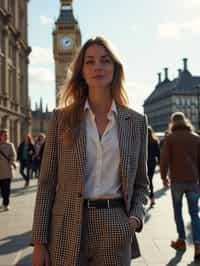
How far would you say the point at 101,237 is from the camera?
2260mm

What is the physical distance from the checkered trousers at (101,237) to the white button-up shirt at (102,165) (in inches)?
3.8

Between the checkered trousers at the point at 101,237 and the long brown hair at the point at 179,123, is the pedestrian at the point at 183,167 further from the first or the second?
the checkered trousers at the point at 101,237

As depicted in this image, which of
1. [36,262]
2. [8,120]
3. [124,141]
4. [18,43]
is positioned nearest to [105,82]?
[124,141]

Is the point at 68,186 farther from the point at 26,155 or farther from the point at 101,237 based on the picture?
the point at 26,155

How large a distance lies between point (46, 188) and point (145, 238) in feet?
16.5

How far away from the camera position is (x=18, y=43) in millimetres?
44938

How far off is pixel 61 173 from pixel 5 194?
8.68m

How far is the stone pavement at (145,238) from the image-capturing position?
5.89 meters

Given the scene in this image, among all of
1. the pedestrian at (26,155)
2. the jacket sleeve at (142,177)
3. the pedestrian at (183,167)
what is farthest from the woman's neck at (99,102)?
the pedestrian at (26,155)

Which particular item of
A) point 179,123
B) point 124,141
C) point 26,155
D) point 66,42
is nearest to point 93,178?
point 124,141

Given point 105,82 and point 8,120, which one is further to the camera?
point 8,120

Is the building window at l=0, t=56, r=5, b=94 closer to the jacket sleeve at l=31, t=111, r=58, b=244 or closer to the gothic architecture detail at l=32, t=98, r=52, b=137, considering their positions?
the jacket sleeve at l=31, t=111, r=58, b=244

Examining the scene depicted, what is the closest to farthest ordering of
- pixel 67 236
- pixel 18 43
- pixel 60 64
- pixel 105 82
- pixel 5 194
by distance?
pixel 67 236
pixel 105 82
pixel 5 194
pixel 18 43
pixel 60 64

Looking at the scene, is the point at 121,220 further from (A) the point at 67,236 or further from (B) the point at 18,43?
(B) the point at 18,43
